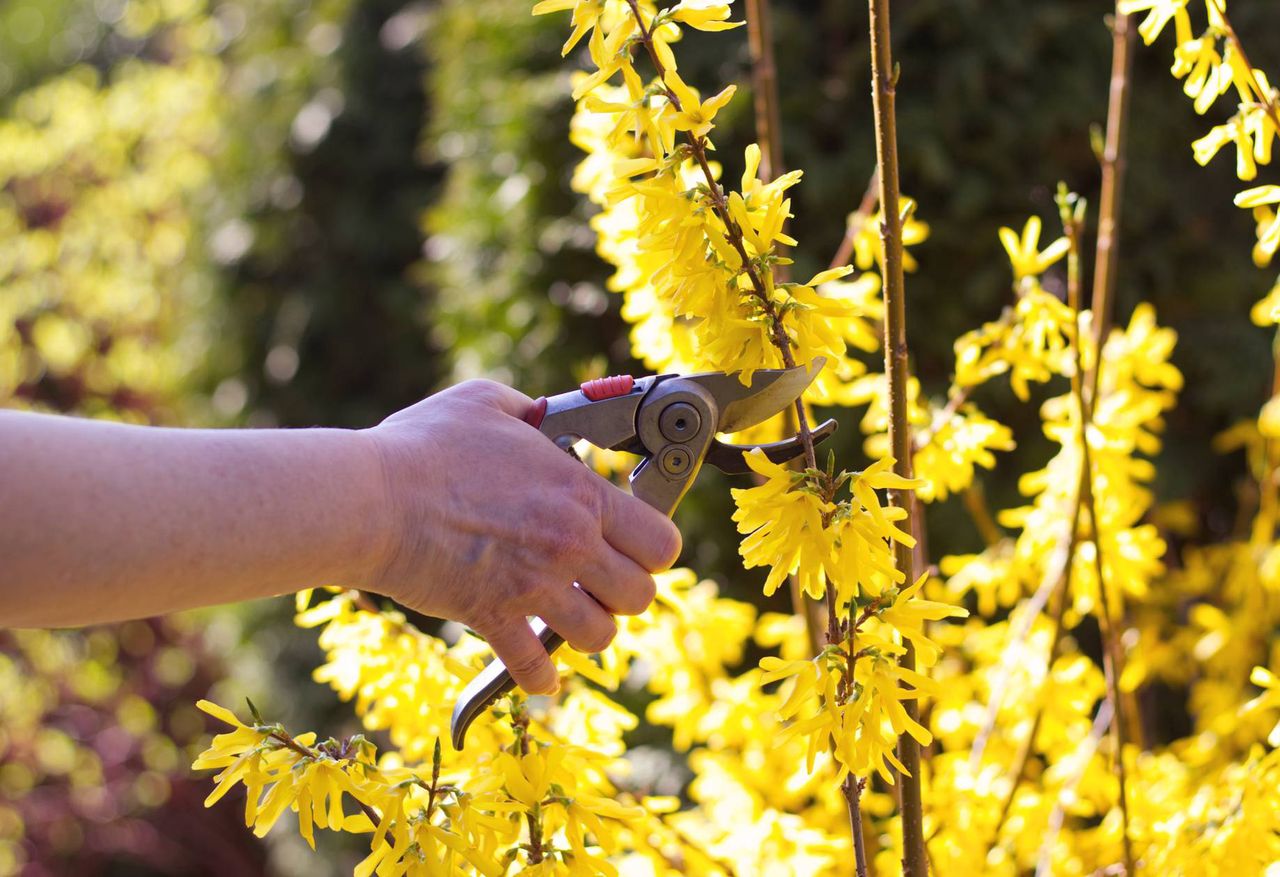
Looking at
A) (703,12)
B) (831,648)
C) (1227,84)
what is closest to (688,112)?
(703,12)

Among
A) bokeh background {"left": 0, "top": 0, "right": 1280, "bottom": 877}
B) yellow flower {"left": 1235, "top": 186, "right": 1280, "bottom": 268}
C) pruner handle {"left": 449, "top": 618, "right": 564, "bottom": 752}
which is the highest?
yellow flower {"left": 1235, "top": 186, "right": 1280, "bottom": 268}

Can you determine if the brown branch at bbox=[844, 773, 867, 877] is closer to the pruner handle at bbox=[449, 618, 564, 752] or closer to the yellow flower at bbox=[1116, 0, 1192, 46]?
the pruner handle at bbox=[449, 618, 564, 752]

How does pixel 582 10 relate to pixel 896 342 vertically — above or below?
above

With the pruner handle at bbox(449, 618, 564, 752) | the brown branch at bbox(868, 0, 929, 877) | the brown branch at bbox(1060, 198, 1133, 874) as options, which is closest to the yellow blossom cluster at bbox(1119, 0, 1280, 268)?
the brown branch at bbox(1060, 198, 1133, 874)

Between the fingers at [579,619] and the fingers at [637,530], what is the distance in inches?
2.2

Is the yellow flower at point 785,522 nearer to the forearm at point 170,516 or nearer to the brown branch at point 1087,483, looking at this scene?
the forearm at point 170,516

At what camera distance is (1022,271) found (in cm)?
142

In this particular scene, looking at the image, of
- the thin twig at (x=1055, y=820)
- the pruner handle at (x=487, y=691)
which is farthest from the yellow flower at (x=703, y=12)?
the thin twig at (x=1055, y=820)

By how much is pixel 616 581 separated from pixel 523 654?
10 centimetres

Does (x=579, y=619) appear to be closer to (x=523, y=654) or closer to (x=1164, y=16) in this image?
(x=523, y=654)

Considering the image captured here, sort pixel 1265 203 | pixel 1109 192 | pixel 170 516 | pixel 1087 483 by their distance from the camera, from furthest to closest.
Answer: pixel 1109 192, pixel 1087 483, pixel 1265 203, pixel 170 516

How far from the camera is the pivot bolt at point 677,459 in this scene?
1.07 m

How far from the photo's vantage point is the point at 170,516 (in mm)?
814

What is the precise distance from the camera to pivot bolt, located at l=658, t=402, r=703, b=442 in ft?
3.47
